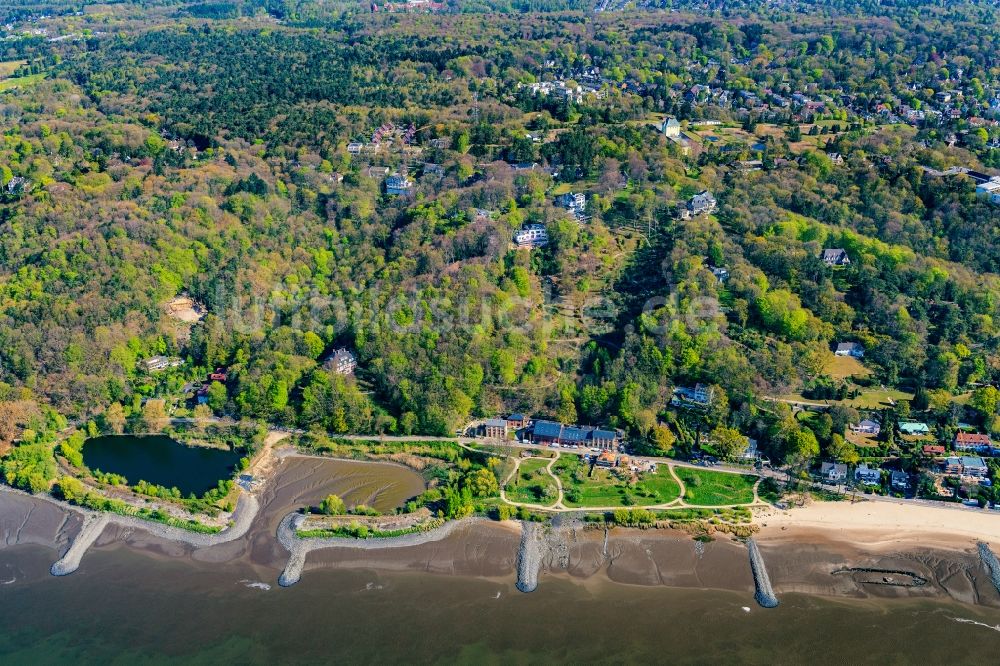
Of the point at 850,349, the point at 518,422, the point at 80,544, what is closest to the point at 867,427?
the point at 850,349

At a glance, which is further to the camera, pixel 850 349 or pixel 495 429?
pixel 850 349

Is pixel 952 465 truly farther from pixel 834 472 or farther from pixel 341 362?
pixel 341 362

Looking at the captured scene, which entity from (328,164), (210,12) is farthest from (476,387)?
(210,12)

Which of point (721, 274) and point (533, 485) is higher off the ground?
point (721, 274)

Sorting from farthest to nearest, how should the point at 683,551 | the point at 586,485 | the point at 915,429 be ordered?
the point at 915,429 < the point at 586,485 < the point at 683,551

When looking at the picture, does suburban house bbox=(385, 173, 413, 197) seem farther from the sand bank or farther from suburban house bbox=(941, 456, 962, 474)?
suburban house bbox=(941, 456, 962, 474)

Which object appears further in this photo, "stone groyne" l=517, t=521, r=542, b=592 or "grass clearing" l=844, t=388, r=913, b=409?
"grass clearing" l=844, t=388, r=913, b=409

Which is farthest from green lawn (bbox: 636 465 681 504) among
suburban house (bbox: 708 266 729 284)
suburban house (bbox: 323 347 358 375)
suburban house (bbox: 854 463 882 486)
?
suburban house (bbox: 323 347 358 375)
